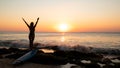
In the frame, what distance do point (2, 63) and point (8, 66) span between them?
90 centimetres

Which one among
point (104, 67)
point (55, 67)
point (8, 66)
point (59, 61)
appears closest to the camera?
point (8, 66)

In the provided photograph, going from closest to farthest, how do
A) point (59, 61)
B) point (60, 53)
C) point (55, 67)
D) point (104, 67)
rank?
point (55, 67) < point (104, 67) < point (59, 61) < point (60, 53)

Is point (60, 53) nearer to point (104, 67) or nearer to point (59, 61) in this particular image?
point (59, 61)

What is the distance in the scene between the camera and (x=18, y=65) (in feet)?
36.9

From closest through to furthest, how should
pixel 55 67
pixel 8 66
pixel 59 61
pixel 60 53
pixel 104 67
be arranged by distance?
pixel 8 66 < pixel 55 67 < pixel 104 67 < pixel 59 61 < pixel 60 53

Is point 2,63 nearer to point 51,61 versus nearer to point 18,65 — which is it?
point 18,65

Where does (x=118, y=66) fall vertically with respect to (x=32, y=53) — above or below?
below

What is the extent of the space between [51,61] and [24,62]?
81.6 inches

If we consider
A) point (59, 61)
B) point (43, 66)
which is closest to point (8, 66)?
point (43, 66)

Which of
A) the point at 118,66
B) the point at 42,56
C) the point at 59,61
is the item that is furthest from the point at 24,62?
the point at 118,66

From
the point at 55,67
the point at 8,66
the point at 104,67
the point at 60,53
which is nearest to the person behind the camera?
the point at 8,66

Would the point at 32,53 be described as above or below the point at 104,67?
above

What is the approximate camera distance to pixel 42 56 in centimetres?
1344

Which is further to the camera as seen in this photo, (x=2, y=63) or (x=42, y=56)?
(x=42, y=56)
